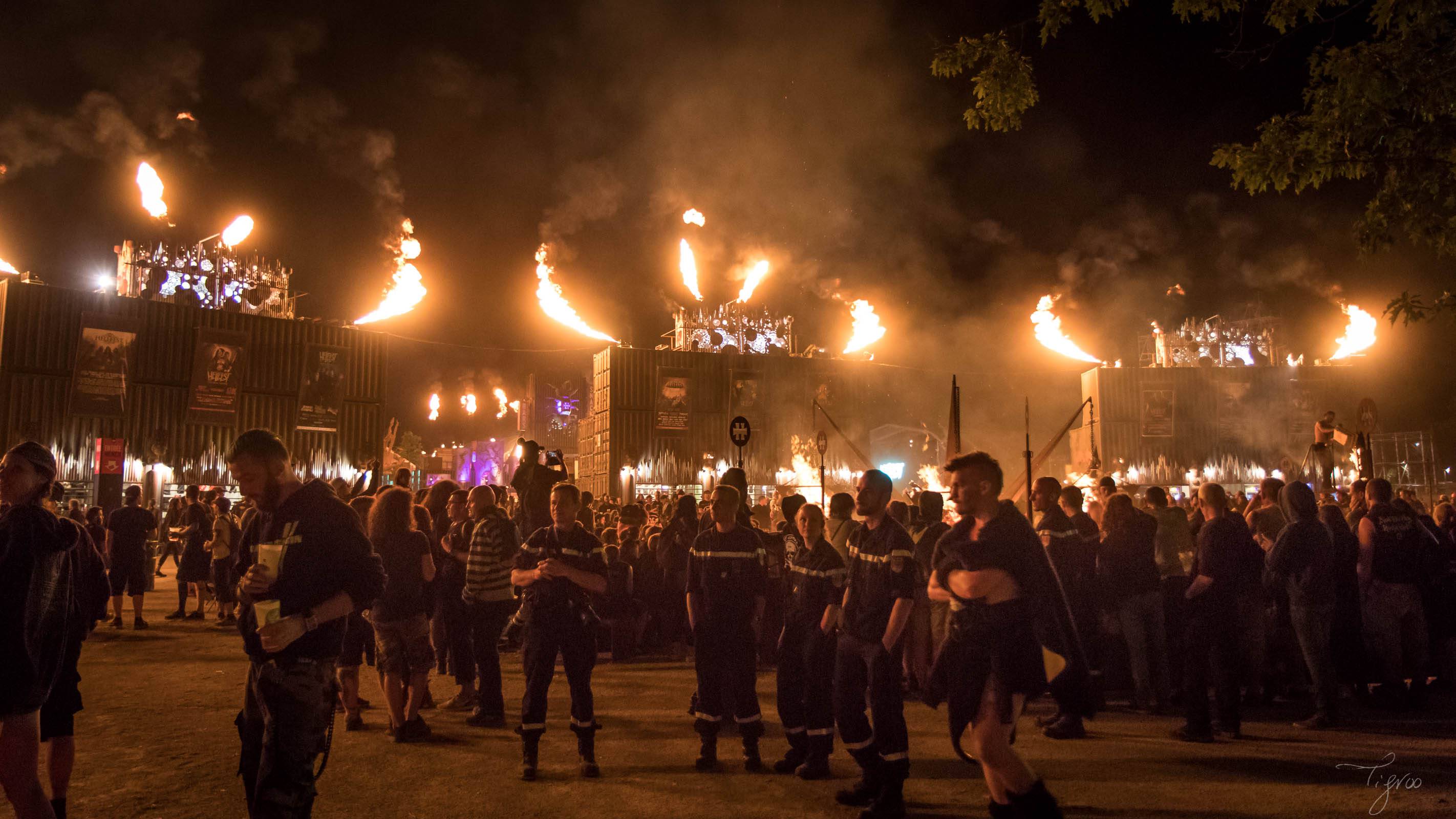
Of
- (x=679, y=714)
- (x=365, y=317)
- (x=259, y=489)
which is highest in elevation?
(x=365, y=317)

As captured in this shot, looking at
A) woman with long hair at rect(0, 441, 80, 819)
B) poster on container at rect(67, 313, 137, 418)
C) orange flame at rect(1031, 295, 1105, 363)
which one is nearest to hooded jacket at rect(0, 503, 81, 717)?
woman with long hair at rect(0, 441, 80, 819)

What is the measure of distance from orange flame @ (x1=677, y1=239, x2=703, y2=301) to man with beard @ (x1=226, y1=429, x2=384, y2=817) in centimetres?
4520

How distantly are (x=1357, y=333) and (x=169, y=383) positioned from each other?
53.1 meters

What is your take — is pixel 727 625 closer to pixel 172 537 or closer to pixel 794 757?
pixel 794 757

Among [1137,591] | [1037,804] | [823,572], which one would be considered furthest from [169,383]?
[1037,804]

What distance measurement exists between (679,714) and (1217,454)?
1734 inches

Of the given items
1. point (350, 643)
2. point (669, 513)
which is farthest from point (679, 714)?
point (669, 513)

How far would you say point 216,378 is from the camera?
3347 centimetres

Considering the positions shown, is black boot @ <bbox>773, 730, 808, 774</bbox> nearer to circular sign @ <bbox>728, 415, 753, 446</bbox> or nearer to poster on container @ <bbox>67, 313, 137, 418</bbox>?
circular sign @ <bbox>728, 415, 753, 446</bbox>

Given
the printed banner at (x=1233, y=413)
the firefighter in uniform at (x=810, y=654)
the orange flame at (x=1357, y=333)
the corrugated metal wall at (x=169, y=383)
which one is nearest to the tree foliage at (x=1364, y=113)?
the firefighter in uniform at (x=810, y=654)

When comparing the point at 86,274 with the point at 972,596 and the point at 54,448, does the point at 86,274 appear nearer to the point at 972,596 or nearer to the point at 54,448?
the point at 54,448

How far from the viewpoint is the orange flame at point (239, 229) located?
3819 centimetres

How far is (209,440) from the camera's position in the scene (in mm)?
33438

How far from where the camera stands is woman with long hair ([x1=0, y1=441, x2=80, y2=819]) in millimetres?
3750
